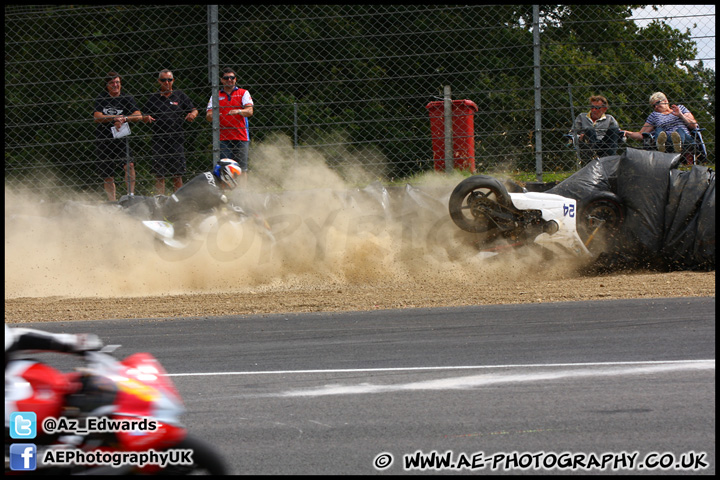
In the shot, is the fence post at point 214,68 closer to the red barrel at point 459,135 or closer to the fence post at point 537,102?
the red barrel at point 459,135

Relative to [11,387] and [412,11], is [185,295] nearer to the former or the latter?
[412,11]

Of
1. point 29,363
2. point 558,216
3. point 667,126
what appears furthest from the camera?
point 667,126

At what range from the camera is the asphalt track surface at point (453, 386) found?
12.4 ft

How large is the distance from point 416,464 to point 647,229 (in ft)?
19.6

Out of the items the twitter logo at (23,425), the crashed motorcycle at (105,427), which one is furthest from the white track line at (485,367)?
the twitter logo at (23,425)

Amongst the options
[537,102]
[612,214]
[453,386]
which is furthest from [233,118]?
[453,386]

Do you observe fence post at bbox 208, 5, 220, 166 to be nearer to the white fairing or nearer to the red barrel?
the red barrel

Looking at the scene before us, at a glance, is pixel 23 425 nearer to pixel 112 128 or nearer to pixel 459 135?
pixel 112 128

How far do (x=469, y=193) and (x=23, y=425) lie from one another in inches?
269

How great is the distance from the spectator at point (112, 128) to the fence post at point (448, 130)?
414 centimetres

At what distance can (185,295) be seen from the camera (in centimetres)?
926

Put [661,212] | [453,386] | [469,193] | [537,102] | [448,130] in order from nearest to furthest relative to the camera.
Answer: [453,386], [661,212], [469,193], [537,102], [448,130]

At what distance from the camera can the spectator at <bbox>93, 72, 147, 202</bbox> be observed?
10.6 meters

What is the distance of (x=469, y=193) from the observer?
9117mm
